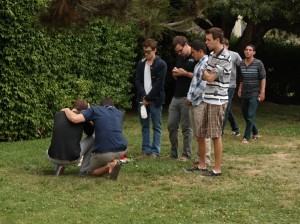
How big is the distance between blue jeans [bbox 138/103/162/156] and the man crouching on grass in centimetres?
164

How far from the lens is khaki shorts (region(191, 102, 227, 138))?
8.44 metres

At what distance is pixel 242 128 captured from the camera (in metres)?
14.0

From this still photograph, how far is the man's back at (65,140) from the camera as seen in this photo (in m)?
8.36

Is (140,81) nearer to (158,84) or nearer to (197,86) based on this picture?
(158,84)

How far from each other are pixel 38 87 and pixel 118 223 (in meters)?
5.84

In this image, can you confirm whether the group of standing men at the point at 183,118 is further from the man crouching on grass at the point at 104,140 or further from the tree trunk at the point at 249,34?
the tree trunk at the point at 249,34

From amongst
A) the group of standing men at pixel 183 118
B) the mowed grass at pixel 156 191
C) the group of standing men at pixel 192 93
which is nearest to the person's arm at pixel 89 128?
the group of standing men at pixel 183 118

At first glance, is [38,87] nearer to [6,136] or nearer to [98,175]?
[6,136]

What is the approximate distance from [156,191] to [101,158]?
97cm

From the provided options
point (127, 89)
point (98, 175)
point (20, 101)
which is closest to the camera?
point (98, 175)

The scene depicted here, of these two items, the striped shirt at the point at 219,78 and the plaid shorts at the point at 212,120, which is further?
the plaid shorts at the point at 212,120

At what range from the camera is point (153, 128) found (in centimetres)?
1017

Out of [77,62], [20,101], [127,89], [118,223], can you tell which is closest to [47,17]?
[20,101]

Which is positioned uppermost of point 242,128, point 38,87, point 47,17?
point 47,17
